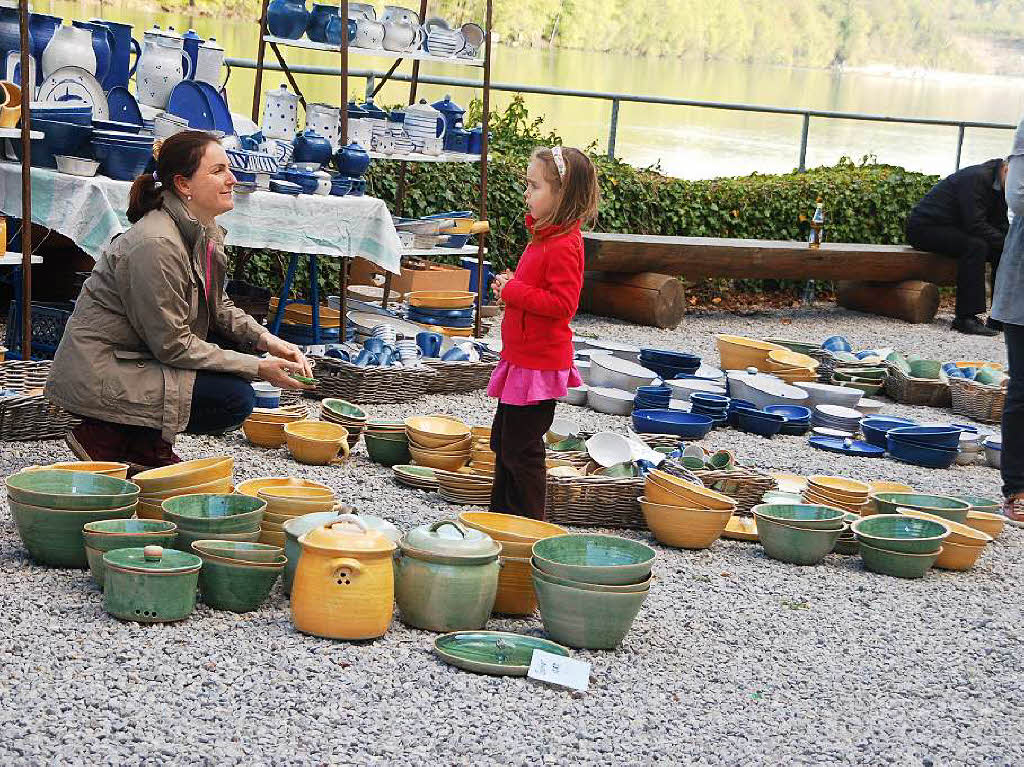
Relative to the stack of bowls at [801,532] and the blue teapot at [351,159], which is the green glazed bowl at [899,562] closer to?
the stack of bowls at [801,532]

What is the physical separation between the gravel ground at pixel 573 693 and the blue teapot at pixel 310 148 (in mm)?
2580

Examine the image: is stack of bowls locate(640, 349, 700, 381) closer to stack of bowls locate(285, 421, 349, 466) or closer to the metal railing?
the metal railing

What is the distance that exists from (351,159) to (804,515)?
3049 mm

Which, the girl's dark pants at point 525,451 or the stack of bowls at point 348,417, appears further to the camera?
the stack of bowls at point 348,417

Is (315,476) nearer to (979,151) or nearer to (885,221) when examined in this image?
(885,221)

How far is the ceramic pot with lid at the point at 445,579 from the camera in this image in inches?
130

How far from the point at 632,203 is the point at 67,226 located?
564 cm

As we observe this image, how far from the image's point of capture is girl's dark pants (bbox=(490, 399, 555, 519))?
161 inches

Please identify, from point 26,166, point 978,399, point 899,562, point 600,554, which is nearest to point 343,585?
point 600,554

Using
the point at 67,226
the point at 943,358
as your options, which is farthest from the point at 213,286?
the point at 943,358

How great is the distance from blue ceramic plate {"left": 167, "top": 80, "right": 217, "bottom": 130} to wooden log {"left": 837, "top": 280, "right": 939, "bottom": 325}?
19.9ft

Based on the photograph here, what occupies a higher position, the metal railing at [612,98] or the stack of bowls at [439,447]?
the metal railing at [612,98]

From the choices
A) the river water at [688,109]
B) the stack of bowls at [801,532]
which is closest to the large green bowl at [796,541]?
the stack of bowls at [801,532]

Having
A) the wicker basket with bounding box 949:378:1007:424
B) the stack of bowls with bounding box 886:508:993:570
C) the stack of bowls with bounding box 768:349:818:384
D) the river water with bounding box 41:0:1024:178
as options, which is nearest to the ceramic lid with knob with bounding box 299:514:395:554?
the stack of bowls with bounding box 886:508:993:570
